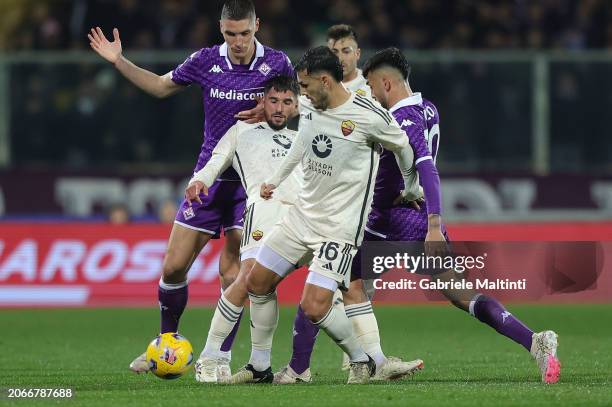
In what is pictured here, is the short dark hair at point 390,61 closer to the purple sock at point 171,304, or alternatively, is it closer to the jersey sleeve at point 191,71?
the jersey sleeve at point 191,71

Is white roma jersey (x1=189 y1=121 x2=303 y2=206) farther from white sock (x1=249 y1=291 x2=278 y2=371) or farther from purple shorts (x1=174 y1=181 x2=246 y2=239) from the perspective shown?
white sock (x1=249 y1=291 x2=278 y2=371)

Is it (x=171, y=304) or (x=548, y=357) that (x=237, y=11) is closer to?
(x=171, y=304)

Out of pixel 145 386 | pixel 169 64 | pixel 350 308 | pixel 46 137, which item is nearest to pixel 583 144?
pixel 169 64

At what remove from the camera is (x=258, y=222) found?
8836mm

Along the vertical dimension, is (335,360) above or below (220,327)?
below

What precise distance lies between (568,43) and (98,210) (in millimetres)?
7661

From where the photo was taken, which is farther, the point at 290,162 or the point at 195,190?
the point at 195,190

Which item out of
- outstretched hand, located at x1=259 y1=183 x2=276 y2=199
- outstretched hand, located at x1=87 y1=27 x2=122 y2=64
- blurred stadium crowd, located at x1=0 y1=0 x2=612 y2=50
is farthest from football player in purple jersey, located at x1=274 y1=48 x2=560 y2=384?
blurred stadium crowd, located at x1=0 y1=0 x2=612 y2=50

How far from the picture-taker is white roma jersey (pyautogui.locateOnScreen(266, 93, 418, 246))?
8.12m

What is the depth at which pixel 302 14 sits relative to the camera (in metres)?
19.2

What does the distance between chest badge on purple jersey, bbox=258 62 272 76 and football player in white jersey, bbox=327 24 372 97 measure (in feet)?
3.46

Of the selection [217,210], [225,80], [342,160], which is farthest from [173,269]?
[342,160]

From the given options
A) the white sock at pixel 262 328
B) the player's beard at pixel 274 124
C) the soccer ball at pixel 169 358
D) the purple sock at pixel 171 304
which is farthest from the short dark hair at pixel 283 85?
the soccer ball at pixel 169 358

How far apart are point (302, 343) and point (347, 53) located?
2.74 metres
